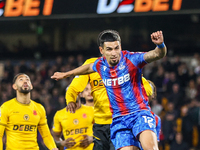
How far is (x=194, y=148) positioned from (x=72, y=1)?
4949mm

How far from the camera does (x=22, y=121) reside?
6105 mm

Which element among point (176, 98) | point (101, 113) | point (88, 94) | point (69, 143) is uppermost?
point (176, 98)

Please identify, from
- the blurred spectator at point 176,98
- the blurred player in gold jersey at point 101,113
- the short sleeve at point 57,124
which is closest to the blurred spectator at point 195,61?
the blurred spectator at point 176,98

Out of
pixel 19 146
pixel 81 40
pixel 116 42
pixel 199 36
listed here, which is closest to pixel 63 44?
pixel 81 40

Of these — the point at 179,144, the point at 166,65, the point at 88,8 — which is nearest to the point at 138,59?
the point at 88,8

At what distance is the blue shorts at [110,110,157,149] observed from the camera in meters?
4.23

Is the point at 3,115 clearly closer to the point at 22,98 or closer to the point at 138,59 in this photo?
the point at 22,98

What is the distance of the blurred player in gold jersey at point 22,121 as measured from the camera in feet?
19.7

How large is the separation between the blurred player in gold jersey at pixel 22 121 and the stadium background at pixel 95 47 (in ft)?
6.35

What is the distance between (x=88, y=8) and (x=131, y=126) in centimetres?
541

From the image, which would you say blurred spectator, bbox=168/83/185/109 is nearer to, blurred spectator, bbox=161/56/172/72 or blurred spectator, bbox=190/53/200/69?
blurred spectator, bbox=161/56/172/72

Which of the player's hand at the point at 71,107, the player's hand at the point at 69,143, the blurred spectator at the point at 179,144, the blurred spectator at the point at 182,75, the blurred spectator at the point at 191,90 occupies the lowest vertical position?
the blurred spectator at the point at 179,144

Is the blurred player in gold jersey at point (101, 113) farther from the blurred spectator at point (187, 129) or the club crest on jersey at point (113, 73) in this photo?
the blurred spectator at point (187, 129)

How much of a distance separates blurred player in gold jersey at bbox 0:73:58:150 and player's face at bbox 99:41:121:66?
2261 millimetres
